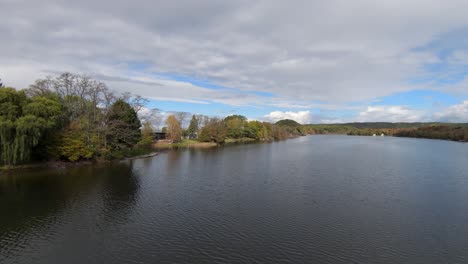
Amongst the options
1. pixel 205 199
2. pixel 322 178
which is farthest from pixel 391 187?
pixel 205 199

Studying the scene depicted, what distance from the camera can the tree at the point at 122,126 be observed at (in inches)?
1484

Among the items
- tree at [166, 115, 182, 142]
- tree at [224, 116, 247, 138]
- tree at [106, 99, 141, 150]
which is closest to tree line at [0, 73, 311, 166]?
tree at [106, 99, 141, 150]

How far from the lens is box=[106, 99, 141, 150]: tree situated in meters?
37.7

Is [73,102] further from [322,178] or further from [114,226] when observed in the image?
[322,178]

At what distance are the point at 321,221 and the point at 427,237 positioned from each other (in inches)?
177

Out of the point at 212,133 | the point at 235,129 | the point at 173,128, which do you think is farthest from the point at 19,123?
the point at 235,129

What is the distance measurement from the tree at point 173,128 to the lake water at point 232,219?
44412mm

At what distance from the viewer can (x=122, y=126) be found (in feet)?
131

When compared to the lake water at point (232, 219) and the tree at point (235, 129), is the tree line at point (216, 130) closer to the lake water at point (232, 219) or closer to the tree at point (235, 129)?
the tree at point (235, 129)

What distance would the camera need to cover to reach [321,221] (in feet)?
46.3

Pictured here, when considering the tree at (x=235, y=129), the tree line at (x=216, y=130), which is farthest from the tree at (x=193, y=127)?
the tree at (x=235, y=129)

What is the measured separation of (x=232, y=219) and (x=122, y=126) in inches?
1207

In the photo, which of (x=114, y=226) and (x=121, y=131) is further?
(x=121, y=131)

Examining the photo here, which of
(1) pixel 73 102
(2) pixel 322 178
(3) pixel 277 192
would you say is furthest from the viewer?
(1) pixel 73 102
